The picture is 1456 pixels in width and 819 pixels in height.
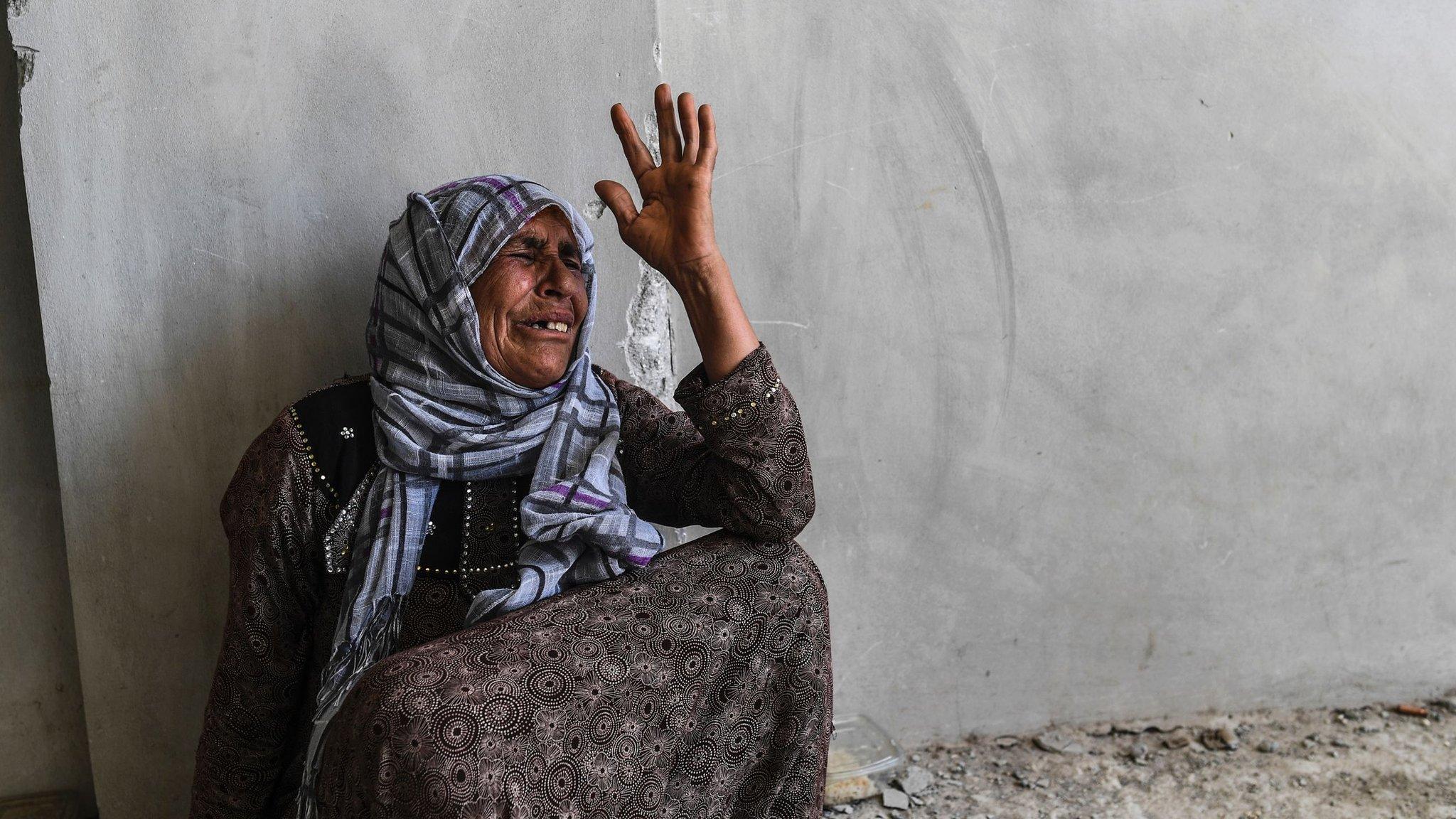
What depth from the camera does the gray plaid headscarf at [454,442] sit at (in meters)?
1.60

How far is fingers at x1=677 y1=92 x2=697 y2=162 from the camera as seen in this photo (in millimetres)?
1631

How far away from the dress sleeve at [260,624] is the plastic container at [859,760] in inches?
47.9

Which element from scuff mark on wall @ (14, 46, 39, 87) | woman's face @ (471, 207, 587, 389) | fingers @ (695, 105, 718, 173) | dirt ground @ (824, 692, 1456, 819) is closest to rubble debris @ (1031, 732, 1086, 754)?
dirt ground @ (824, 692, 1456, 819)

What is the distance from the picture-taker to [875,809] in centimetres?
237

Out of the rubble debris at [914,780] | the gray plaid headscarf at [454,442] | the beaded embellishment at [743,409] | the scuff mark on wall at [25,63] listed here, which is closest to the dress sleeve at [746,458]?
the beaded embellishment at [743,409]

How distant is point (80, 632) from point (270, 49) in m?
1.18

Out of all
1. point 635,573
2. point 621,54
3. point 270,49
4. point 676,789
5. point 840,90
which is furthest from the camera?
point 840,90

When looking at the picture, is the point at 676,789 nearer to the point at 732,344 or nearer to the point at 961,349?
the point at 732,344

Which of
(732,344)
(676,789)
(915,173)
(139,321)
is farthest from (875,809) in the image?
(139,321)

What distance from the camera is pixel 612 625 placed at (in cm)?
148

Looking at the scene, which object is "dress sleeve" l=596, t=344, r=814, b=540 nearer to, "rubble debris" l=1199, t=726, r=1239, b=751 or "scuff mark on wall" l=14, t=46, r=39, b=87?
"scuff mark on wall" l=14, t=46, r=39, b=87

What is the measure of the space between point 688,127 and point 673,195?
109 millimetres

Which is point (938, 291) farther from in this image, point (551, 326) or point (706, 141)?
point (551, 326)

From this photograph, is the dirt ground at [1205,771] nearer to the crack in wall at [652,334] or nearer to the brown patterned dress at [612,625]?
the brown patterned dress at [612,625]
